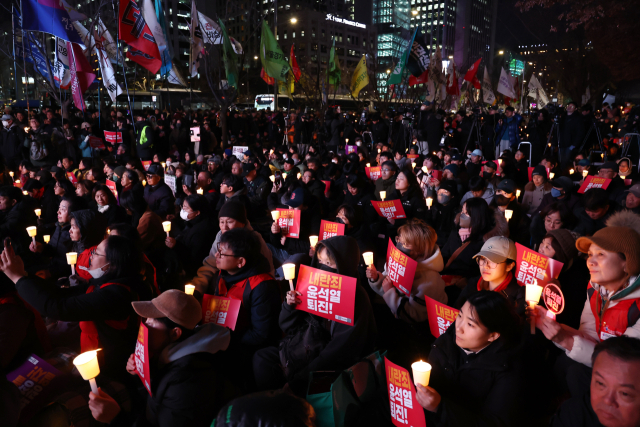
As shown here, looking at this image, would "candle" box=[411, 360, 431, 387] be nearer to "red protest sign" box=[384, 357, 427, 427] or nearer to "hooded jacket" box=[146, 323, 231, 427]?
"red protest sign" box=[384, 357, 427, 427]

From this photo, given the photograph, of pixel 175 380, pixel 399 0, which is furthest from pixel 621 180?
pixel 399 0

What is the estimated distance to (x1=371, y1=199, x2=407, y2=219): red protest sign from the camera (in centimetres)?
579

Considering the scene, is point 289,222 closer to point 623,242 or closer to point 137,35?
point 623,242

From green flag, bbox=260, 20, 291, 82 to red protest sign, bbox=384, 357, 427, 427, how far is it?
550 inches

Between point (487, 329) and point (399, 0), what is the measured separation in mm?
104628

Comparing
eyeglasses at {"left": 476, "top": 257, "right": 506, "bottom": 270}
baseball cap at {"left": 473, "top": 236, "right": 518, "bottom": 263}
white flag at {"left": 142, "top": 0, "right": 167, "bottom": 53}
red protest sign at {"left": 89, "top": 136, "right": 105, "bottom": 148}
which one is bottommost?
eyeglasses at {"left": 476, "top": 257, "right": 506, "bottom": 270}

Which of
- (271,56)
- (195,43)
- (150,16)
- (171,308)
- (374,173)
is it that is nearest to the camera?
(171,308)

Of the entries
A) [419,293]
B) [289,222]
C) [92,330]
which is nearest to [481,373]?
[419,293]

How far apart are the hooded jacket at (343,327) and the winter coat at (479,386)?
724 millimetres

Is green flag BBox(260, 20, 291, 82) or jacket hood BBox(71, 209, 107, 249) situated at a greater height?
green flag BBox(260, 20, 291, 82)

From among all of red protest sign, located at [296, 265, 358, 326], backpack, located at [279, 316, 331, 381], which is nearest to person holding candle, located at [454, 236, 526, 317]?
red protest sign, located at [296, 265, 358, 326]

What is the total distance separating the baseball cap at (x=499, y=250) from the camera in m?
3.20

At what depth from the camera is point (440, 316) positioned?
2943mm

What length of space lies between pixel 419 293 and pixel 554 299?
1171mm
